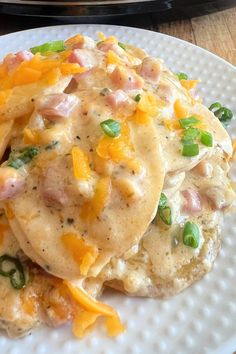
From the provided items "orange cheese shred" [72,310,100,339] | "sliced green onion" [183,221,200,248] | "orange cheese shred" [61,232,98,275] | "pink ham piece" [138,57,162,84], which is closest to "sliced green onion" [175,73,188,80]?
"pink ham piece" [138,57,162,84]

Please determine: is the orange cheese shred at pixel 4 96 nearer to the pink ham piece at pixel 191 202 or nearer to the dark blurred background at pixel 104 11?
the pink ham piece at pixel 191 202

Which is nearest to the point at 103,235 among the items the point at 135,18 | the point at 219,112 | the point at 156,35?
the point at 219,112

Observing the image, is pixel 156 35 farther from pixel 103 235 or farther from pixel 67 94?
pixel 103 235

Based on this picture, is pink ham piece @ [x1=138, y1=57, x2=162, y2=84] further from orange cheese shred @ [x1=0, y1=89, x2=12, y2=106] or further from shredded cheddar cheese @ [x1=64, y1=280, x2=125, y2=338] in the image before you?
shredded cheddar cheese @ [x1=64, y1=280, x2=125, y2=338]

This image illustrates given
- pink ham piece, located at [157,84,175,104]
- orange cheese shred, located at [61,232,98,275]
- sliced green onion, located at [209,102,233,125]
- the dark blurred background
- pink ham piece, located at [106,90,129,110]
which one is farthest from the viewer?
the dark blurred background

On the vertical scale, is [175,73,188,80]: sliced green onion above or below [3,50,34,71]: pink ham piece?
below

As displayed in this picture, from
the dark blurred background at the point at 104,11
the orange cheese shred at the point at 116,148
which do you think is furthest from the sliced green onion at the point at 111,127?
the dark blurred background at the point at 104,11

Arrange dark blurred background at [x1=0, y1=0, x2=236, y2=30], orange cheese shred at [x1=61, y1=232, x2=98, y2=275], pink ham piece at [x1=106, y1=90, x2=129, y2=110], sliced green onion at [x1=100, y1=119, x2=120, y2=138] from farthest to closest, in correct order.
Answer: dark blurred background at [x1=0, y1=0, x2=236, y2=30]
pink ham piece at [x1=106, y1=90, x2=129, y2=110]
sliced green onion at [x1=100, y1=119, x2=120, y2=138]
orange cheese shred at [x1=61, y1=232, x2=98, y2=275]
